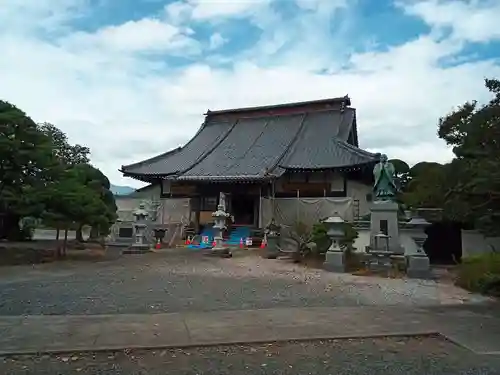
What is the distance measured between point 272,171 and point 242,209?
3707mm

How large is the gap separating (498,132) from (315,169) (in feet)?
40.8

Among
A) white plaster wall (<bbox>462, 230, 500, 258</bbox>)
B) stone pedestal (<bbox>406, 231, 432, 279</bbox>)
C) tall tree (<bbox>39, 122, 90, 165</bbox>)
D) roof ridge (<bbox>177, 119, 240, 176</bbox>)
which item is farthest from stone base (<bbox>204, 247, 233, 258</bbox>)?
tall tree (<bbox>39, 122, 90, 165</bbox>)

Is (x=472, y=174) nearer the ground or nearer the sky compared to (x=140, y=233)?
nearer the sky

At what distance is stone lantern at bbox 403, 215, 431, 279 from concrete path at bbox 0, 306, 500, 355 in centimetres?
503

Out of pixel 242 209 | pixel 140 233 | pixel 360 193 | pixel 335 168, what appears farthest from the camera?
pixel 242 209

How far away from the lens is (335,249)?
522 inches

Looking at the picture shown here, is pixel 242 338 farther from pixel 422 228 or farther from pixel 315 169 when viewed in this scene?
pixel 315 169

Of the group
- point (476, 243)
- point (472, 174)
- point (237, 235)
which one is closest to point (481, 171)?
point (472, 174)

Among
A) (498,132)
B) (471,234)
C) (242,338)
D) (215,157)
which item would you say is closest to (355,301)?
(242,338)

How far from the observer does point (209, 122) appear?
3106cm

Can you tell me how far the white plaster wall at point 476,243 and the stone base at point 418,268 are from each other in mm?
4228

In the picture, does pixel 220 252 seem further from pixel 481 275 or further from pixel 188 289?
pixel 481 275

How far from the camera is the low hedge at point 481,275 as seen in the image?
8734mm

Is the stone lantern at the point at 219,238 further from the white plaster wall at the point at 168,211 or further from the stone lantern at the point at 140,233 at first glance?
the white plaster wall at the point at 168,211
